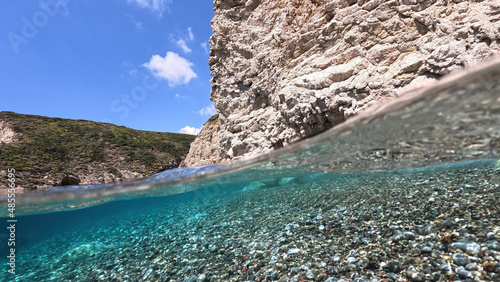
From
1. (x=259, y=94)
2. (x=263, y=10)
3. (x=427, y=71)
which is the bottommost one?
(x=427, y=71)

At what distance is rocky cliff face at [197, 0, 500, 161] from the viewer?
6699 mm

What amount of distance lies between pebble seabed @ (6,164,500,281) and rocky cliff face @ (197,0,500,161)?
12.5 feet

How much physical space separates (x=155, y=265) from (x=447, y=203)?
30.9 feet

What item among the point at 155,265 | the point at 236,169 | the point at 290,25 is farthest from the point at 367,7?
the point at 155,265

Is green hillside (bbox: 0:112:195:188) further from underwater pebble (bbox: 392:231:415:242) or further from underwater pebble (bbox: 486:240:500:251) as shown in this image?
underwater pebble (bbox: 486:240:500:251)

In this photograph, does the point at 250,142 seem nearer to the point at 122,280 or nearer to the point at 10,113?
the point at 122,280

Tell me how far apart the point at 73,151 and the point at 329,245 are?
97.4 ft

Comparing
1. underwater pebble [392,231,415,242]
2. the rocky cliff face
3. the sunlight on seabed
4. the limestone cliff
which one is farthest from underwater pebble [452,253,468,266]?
the limestone cliff

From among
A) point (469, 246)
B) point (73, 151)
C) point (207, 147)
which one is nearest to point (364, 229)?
point (469, 246)

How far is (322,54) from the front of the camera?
31.3ft

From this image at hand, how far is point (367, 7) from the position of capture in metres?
8.57

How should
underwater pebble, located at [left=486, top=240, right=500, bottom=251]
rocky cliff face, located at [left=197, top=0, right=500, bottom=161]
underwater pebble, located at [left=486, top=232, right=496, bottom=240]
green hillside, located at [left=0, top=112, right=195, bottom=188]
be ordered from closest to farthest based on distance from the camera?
underwater pebble, located at [left=486, top=240, right=500, bottom=251] → underwater pebble, located at [left=486, top=232, right=496, bottom=240] → rocky cliff face, located at [left=197, top=0, right=500, bottom=161] → green hillside, located at [left=0, top=112, right=195, bottom=188]

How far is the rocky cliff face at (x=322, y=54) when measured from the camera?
6699 mm

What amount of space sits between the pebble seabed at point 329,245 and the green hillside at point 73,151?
13.1 metres
